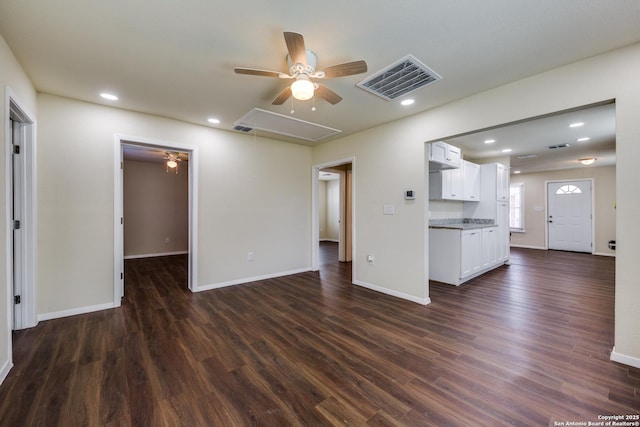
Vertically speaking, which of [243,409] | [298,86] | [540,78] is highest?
[540,78]

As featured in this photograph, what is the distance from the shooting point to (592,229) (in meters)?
7.21

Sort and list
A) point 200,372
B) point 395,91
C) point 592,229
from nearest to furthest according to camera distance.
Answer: point 200,372
point 395,91
point 592,229

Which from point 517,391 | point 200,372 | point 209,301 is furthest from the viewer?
point 209,301

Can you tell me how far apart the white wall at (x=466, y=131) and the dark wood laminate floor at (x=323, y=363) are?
0.50m

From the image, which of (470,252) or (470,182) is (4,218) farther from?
(470,182)

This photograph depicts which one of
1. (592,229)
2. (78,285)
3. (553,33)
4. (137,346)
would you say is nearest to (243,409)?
(137,346)

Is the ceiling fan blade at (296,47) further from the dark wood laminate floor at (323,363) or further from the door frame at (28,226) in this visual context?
the door frame at (28,226)

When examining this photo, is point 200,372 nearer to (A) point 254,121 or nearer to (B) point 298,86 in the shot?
(B) point 298,86

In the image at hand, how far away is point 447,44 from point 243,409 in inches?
116

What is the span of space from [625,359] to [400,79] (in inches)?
117

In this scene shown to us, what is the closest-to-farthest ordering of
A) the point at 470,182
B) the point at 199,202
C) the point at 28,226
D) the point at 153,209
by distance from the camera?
the point at 28,226
the point at 199,202
the point at 470,182
the point at 153,209

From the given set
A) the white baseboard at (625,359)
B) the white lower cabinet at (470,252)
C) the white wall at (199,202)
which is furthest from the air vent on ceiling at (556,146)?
the white wall at (199,202)

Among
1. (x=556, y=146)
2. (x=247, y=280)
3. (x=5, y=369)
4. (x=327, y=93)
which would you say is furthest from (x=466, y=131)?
(x=5, y=369)

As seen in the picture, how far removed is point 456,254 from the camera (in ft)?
13.9
